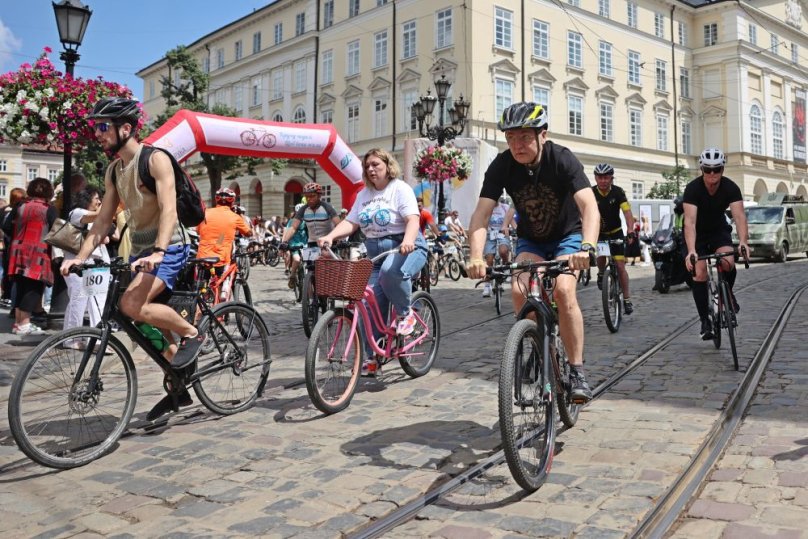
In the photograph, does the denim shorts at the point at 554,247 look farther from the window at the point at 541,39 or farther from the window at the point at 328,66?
the window at the point at 328,66

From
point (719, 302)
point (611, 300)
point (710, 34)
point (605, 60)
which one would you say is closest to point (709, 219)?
point (719, 302)

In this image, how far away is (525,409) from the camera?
3678mm

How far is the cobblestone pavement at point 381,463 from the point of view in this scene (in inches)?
129

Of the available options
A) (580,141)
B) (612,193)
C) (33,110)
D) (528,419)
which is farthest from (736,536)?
(580,141)

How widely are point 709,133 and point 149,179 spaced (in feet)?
164

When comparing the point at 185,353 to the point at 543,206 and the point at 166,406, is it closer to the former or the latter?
the point at 166,406

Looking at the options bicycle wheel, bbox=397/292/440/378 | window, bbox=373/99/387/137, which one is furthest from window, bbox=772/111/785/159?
bicycle wheel, bbox=397/292/440/378

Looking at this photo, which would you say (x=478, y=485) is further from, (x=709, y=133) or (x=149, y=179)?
(x=709, y=133)

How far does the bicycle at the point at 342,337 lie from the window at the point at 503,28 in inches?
1299

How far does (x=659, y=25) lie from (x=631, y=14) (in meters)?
3.06

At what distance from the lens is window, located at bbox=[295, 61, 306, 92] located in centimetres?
4638

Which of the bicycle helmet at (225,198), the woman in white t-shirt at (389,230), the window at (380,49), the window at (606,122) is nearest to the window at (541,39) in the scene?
the window at (606,122)

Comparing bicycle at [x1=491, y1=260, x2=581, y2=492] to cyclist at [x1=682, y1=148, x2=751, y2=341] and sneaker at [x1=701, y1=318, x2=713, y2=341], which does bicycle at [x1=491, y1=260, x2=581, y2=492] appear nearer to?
cyclist at [x1=682, y1=148, x2=751, y2=341]

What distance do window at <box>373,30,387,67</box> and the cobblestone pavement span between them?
118 feet
